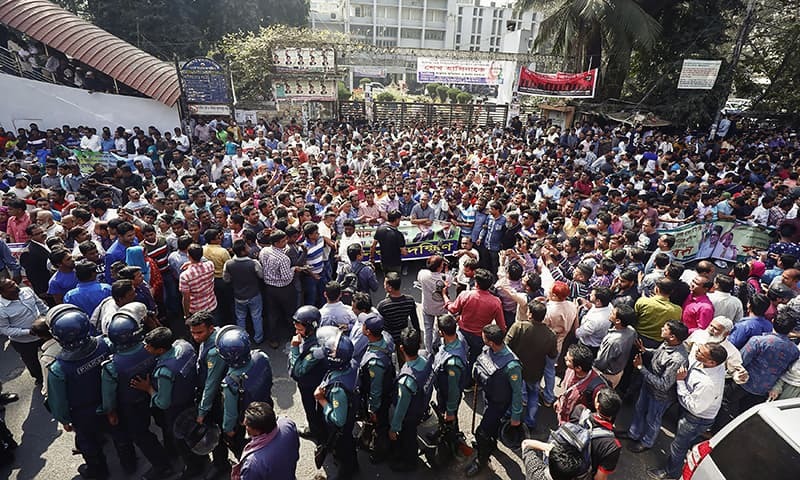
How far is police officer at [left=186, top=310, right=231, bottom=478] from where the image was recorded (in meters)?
3.41

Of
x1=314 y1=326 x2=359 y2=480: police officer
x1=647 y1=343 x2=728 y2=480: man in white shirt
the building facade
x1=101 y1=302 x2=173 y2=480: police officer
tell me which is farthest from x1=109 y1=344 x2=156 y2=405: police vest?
the building facade

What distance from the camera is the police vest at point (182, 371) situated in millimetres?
3307

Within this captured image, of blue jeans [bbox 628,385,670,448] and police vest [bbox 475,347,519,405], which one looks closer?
police vest [bbox 475,347,519,405]

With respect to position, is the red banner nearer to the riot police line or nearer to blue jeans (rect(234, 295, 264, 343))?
blue jeans (rect(234, 295, 264, 343))

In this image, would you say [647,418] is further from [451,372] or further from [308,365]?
[308,365]

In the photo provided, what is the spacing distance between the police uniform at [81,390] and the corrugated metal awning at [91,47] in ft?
51.5

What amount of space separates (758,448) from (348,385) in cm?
280

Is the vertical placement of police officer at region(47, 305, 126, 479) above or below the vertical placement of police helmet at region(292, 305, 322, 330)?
below

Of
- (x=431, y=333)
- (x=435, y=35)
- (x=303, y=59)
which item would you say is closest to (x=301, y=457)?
(x=431, y=333)

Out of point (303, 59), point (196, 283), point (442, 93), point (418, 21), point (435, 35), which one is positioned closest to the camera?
point (196, 283)

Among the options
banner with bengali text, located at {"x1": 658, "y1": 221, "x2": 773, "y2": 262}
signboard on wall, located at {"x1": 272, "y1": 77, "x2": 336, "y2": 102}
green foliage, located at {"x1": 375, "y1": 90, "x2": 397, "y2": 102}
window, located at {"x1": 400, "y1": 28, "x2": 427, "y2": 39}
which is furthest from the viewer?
window, located at {"x1": 400, "y1": 28, "x2": 427, "y2": 39}

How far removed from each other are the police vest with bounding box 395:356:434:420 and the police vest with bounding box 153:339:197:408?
177cm

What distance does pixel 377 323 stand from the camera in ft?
11.5

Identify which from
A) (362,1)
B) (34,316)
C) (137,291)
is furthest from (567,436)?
(362,1)
